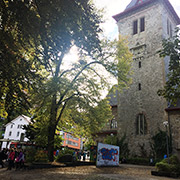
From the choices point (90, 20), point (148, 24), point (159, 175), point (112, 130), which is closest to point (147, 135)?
point (112, 130)

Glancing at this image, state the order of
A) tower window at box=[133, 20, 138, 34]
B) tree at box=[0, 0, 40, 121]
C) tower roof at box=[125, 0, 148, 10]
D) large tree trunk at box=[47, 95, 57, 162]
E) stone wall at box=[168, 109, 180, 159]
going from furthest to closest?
tower roof at box=[125, 0, 148, 10] < tower window at box=[133, 20, 138, 34] < stone wall at box=[168, 109, 180, 159] < large tree trunk at box=[47, 95, 57, 162] < tree at box=[0, 0, 40, 121]

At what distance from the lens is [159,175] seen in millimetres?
12109

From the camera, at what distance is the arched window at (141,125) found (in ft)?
80.5

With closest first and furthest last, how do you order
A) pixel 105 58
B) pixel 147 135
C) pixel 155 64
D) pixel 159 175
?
pixel 159 175, pixel 105 58, pixel 147 135, pixel 155 64

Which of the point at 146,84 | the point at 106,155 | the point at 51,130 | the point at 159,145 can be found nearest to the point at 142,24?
the point at 146,84

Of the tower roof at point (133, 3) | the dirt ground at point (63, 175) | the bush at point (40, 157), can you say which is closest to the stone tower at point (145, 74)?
the tower roof at point (133, 3)

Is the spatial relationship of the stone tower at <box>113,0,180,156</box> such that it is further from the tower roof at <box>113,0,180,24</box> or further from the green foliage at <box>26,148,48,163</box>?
the green foliage at <box>26,148,48,163</box>

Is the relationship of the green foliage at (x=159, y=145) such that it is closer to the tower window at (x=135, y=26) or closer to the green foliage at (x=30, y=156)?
the green foliage at (x=30, y=156)

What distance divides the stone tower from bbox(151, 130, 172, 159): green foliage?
670 millimetres

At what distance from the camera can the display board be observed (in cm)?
1620

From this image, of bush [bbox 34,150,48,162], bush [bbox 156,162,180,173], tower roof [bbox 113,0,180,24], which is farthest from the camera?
tower roof [bbox 113,0,180,24]

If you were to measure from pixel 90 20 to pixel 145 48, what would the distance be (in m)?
22.4

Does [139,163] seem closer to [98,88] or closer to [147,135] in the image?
[147,135]

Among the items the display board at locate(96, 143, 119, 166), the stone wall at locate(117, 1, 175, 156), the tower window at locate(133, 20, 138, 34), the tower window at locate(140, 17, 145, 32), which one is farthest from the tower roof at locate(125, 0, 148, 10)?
the display board at locate(96, 143, 119, 166)
